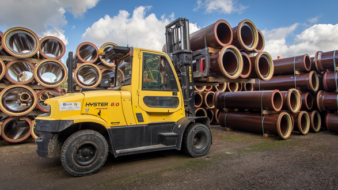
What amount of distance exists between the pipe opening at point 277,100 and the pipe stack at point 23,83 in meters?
6.42

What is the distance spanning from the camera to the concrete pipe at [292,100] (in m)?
6.78

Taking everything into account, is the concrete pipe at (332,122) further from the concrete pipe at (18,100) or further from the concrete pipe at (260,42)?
the concrete pipe at (18,100)

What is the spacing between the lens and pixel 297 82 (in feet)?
26.6

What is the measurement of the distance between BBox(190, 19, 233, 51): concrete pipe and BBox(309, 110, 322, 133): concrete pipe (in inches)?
179

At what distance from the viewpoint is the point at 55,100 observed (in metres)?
3.47

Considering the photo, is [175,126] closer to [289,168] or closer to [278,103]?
[289,168]

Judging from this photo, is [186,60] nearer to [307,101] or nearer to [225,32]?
[225,32]

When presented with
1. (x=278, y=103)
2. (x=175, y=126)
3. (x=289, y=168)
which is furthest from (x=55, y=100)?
(x=278, y=103)

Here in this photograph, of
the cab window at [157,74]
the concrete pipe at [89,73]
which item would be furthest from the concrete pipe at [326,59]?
the concrete pipe at [89,73]

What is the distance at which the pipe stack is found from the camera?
5.90 metres

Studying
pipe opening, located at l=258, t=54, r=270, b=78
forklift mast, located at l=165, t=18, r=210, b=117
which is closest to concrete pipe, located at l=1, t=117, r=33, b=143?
forklift mast, located at l=165, t=18, r=210, b=117

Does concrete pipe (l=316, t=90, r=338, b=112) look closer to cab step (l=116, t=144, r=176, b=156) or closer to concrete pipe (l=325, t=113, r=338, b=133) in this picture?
concrete pipe (l=325, t=113, r=338, b=133)

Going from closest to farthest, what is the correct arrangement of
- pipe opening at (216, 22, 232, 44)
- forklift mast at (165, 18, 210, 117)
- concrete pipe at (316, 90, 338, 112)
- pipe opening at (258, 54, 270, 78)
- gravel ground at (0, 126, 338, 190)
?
gravel ground at (0, 126, 338, 190), forklift mast at (165, 18, 210, 117), pipe opening at (216, 22, 232, 44), pipe opening at (258, 54, 270, 78), concrete pipe at (316, 90, 338, 112)

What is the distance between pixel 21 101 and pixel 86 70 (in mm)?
2135
